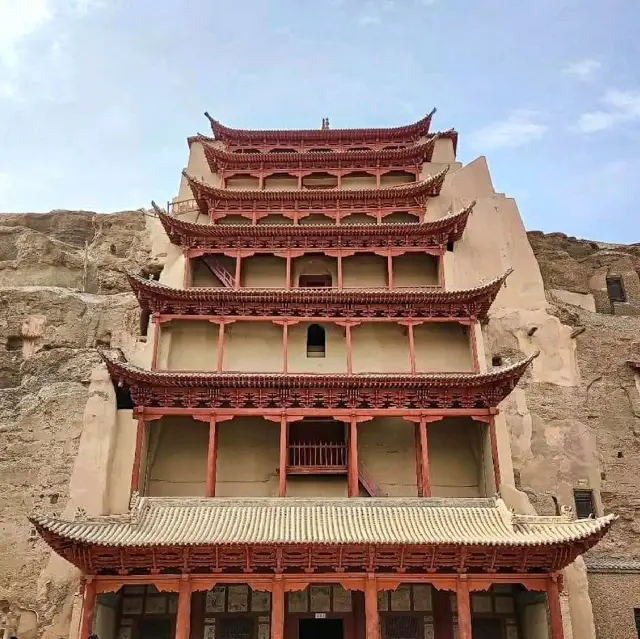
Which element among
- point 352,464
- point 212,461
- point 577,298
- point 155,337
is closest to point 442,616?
point 352,464

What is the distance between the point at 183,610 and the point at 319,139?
17.6m

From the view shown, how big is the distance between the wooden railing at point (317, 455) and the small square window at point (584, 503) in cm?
674

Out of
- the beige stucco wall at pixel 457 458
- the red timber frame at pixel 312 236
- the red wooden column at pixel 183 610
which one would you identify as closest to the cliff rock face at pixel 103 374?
the beige stucco wall at pixel 457 458

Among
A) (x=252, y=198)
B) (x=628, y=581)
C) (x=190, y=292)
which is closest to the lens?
(x=628, y=581)

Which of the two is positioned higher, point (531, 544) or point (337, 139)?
point (337, 139)

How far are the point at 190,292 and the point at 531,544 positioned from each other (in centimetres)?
1097

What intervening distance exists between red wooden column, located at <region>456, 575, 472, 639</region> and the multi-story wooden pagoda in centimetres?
4

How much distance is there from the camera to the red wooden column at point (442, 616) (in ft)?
50.3

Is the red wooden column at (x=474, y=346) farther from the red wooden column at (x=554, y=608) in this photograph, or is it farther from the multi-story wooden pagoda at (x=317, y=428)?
the red wooden column at (x=554, y=608)

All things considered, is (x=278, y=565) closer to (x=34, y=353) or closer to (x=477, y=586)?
(x=477, y=586)

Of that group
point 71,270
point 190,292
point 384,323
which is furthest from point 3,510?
point 384,323

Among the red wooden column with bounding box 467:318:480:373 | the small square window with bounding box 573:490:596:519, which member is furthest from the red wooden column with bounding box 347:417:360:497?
the small square window with bounding box 573:490:596:519

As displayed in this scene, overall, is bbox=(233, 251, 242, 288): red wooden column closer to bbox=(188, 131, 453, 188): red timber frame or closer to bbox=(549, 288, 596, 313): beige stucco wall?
bbox=(188, 131, 453, 188): red timber frame

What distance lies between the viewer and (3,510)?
17734 millimetres
